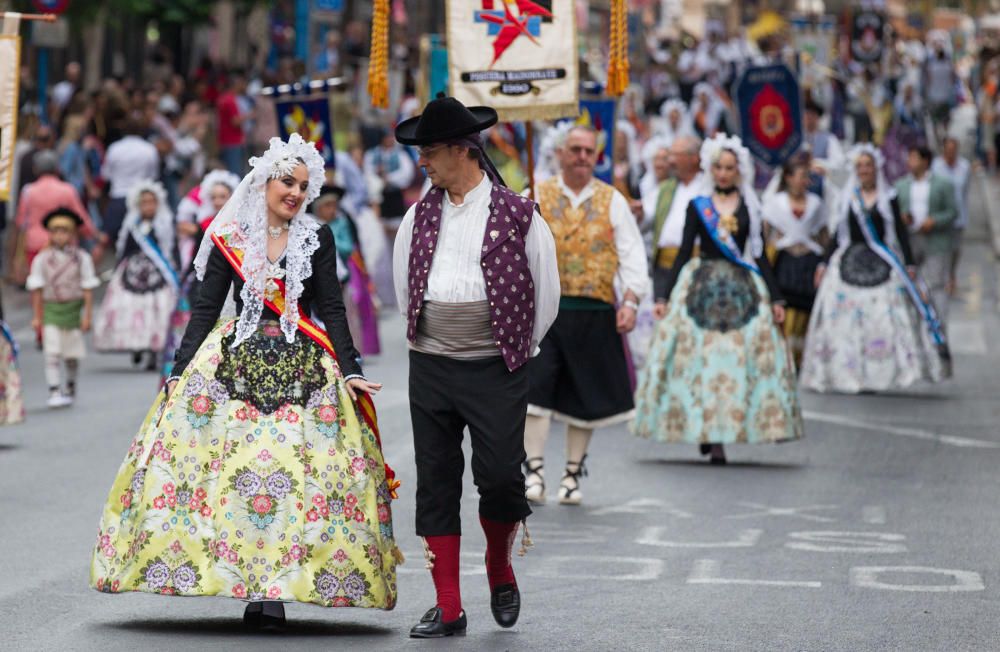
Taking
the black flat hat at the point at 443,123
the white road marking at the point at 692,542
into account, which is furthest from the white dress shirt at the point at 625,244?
the black flat hat at the point at 443,123

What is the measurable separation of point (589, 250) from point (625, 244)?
187 millimetres

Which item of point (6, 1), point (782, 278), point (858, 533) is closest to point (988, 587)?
point (858, 533)

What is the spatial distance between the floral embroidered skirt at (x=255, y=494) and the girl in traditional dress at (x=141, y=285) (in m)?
10.5

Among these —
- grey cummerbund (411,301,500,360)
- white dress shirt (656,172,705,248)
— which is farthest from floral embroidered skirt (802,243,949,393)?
grey cummerbund (411,301,500,360)

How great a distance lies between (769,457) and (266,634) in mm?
6396

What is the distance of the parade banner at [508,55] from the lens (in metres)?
12.5

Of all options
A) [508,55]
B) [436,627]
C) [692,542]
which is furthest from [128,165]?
[436,627]

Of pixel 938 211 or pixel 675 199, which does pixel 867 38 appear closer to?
pixel 938 211

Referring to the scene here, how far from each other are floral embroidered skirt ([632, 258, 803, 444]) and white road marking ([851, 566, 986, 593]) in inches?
139

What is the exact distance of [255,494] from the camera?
764 centimetres

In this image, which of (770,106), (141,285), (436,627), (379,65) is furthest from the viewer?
(770,106)

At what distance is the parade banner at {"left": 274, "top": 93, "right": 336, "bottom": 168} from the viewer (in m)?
19.3

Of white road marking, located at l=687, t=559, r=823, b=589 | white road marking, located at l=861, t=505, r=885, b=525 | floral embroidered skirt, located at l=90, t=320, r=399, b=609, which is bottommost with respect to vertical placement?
white road marking, located at l=861, t=505, r=885, b=525

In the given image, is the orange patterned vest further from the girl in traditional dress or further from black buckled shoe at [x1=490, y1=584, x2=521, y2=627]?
the girl in traditional dress
